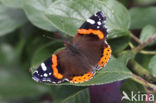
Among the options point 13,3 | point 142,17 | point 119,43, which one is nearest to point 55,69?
point 119,43

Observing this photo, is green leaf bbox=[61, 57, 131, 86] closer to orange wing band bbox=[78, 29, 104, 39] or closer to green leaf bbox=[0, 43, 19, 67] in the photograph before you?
orange wing band bbox=[78, 29, 104, 39]

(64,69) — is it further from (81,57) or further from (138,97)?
(138,97)

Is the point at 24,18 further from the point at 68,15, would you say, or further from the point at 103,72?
the point at 103,72

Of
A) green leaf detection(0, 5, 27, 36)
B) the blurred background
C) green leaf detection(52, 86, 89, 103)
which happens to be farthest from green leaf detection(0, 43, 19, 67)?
green leaf detection(52, 86, 89, 103)

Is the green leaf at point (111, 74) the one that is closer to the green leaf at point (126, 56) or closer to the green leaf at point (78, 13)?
the green leaf at point (126, 56)

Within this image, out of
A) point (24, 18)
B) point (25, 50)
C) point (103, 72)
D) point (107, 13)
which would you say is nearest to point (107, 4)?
point (107, 13)

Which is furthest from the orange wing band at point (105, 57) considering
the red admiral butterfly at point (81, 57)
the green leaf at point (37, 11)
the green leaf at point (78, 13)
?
the green leaf at point (37, 11)
